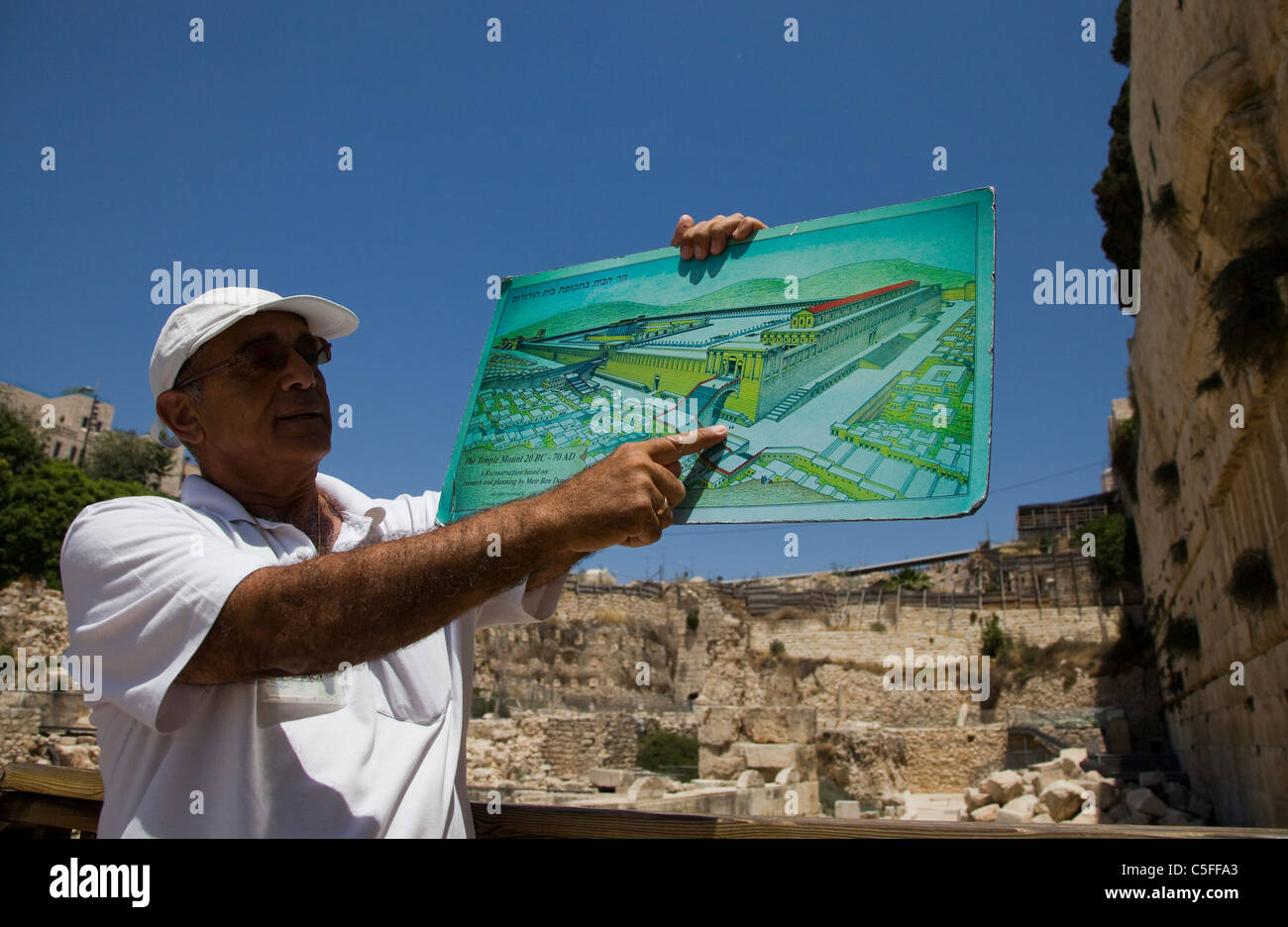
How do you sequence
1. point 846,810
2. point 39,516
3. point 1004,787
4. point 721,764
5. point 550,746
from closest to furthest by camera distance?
point 1004,787, point 846,810, point 721,764, point 550,746, point 39,516

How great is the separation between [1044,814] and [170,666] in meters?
14.8

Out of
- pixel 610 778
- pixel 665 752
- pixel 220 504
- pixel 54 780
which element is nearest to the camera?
pixel 220 504

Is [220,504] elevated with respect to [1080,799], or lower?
elevated

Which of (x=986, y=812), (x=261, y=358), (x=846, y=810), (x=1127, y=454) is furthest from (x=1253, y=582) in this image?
(x=1127, y=454)

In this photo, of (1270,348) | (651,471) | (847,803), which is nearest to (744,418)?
(651,471)

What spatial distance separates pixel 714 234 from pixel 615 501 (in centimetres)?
80

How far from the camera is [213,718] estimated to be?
66.6 inches

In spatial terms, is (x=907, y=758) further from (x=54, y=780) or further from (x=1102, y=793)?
(x=54, y=780)

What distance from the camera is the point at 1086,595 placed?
98.4 feet

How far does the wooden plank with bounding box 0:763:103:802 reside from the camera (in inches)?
96.3

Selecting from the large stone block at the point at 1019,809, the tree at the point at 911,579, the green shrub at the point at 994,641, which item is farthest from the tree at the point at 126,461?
the large stone block at the point at 1019,809

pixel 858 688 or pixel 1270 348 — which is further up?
pixel 1270 348

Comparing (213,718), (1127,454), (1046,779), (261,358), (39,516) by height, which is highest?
(1127,454)

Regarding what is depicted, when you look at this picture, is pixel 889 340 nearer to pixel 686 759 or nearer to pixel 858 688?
pixel 686 759
